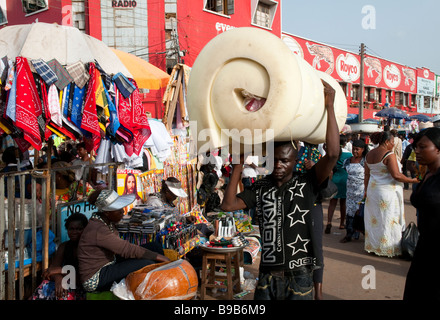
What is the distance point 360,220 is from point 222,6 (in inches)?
514

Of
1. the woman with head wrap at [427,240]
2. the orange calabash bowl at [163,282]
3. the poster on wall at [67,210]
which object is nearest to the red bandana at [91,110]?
the poster on wall at [67,210]

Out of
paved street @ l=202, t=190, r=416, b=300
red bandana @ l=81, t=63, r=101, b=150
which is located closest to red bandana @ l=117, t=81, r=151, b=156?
red bandana @ l=81, t=63, r=101, b=150

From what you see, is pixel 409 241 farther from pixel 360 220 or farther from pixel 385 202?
pixel 360 220

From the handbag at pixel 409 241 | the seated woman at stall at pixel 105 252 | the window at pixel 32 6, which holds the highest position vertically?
the window at pixel 32 6

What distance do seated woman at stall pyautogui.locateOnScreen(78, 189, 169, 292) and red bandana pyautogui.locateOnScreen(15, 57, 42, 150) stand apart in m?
0.89

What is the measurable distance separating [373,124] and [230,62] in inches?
668

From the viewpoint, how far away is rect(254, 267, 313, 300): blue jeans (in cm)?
216

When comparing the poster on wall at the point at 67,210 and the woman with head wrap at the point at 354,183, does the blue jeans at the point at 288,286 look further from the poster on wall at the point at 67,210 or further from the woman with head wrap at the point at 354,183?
the woman with head wrap at the point at 354,183

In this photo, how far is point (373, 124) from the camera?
1725 centimetres

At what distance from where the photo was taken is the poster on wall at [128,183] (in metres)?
5.14

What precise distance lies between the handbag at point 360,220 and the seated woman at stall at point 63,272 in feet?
14.2

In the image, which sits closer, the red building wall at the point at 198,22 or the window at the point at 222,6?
the red building wall at the point at 198,22

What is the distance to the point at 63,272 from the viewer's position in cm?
350
